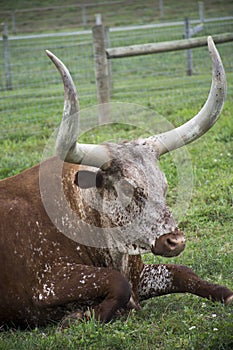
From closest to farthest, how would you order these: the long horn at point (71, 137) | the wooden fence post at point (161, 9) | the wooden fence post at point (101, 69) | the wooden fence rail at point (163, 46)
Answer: the long horn at point (71, 137) → the wooden fence post at point (101, 69) → the wooden fence rail at point (163, 46) → the wooden fence post at point (161, 9)

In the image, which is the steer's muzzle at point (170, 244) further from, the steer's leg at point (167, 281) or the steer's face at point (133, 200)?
the steer's leg at point (167, 281)

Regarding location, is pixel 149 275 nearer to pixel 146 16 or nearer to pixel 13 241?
pixel 13 241

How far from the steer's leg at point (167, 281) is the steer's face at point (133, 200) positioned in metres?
→ 0.49

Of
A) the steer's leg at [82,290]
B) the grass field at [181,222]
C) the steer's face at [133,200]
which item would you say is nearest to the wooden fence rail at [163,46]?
the grass field at [181,222]

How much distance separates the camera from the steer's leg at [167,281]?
514 cm

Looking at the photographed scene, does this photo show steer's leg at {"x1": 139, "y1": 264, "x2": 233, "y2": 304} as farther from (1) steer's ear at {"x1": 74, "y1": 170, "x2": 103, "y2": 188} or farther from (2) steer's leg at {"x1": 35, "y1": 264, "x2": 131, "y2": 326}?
(1) steer's ear at {"x1": 74, "y1": 170, "x2": 103, "y2": 188}

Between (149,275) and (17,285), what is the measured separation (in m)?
1.09

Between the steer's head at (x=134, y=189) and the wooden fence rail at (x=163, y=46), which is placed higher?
the wooden fence rail at (x=163, y=46)

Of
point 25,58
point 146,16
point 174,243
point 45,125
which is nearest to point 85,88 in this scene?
point 45,125

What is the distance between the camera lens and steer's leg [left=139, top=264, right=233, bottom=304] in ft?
16.9

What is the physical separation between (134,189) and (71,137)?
2.37ft

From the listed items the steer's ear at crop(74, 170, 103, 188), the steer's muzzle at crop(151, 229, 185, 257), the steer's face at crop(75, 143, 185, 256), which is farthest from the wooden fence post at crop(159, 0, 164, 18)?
→ the steer's muzzle at crop(151, 229, 185, 257)

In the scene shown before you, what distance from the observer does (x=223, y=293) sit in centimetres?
490

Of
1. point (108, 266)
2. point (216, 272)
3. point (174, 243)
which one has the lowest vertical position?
point (216, 272)
